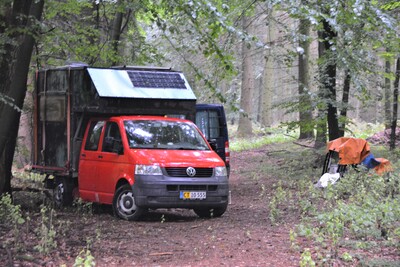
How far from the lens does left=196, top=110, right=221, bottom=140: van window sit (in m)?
16.1

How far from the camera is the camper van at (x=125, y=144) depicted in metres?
10.6

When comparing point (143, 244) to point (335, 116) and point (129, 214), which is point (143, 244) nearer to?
point (129, 214)

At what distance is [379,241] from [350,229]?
1.83 ft

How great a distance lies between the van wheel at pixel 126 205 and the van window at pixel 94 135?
1.50 m

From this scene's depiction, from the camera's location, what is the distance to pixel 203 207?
10.9 meters

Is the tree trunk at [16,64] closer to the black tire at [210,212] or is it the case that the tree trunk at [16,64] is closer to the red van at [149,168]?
the red van at [149,168]

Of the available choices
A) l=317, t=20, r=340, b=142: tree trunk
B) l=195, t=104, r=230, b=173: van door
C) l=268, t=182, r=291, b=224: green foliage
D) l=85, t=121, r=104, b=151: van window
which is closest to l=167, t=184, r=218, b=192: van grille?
l=268, t=182, r=291, b=224: green foliage

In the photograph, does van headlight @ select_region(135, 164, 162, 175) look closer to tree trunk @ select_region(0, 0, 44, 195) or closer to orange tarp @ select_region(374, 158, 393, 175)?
tree trunk @ select_region(0, 0, 44, 195)

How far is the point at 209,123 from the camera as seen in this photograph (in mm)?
16156

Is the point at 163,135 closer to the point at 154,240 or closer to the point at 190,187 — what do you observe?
the point at 190,187

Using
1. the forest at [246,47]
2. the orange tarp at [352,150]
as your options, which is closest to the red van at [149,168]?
the forest at [246,47]

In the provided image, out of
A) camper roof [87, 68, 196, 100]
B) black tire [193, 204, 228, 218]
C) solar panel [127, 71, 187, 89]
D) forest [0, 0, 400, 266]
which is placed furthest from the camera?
solar panel [127, 71, 187, 89]

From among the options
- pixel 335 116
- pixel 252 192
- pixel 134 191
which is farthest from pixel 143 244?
pixel 335 116

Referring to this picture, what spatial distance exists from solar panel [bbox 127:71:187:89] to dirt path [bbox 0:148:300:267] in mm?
2750
